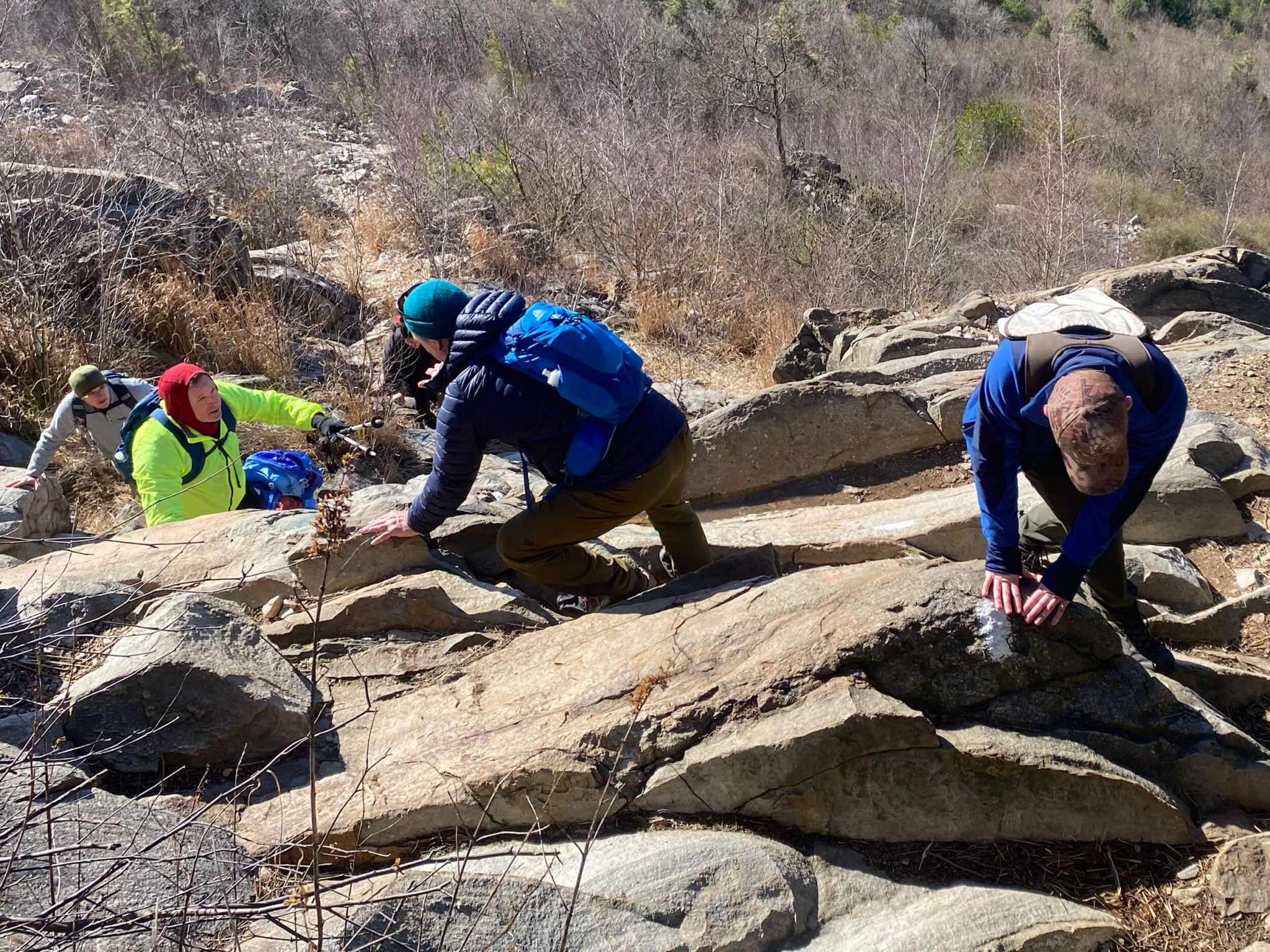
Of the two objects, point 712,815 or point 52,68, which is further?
point 52,68

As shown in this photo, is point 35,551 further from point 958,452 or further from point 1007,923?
point 958,452

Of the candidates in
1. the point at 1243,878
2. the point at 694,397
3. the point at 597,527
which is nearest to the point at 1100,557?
the point at 1243,878

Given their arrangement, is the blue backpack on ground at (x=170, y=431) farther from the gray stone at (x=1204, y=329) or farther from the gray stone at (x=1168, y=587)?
the gray stone at (x=1204, y=329)

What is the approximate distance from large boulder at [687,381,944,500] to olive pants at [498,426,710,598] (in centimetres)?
188

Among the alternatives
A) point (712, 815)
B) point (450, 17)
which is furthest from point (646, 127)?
point (712, 815)

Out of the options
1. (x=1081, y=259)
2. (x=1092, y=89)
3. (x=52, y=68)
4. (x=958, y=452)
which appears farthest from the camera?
(x=1092, y=89)

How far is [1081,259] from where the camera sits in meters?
14.0

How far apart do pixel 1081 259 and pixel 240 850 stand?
46.7 ft

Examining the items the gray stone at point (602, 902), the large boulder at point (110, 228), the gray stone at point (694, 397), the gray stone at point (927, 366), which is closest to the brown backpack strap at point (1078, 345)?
the gray stone at point (602, 902)

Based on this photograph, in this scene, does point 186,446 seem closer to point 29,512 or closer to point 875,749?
point 29,512

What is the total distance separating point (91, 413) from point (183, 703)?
2975 mm

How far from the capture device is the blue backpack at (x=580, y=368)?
10.4ft

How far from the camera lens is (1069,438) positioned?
7.83 feet

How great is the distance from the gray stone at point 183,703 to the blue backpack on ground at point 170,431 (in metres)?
1.72
